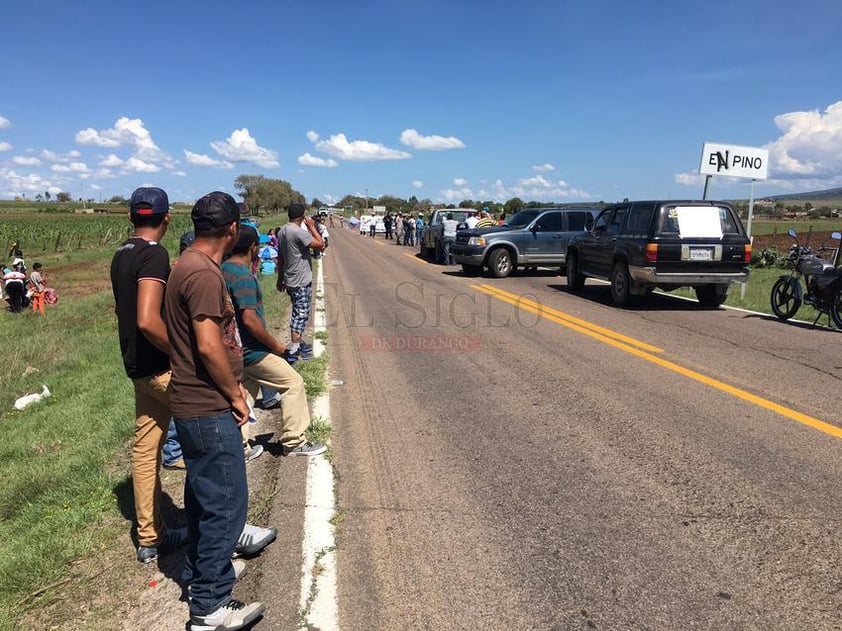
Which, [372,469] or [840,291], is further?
[840,291]

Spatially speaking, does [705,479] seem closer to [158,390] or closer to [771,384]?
[771,384]

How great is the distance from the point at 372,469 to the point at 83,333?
10376 millimetres

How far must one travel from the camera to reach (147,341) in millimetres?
3135

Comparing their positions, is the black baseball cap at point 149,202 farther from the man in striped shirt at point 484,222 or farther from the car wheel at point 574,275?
the man in striped shirt at point 484,222

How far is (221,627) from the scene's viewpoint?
265 centimetres

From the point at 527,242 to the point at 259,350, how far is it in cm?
1440

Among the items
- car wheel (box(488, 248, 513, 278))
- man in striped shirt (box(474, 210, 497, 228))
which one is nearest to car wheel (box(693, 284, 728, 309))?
car wheel (box(488, 248, 513, 278))

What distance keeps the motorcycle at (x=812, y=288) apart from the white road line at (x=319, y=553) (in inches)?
347

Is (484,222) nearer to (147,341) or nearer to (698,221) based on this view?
(698,221)

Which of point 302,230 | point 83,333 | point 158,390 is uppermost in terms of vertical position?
point 302,230

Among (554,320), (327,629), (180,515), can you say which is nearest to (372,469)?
(180,515)

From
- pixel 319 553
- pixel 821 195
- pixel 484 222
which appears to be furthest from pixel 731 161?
pixel 821 195

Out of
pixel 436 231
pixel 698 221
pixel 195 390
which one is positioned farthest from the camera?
pixel 436 231

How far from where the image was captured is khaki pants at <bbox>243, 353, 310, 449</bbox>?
14.9ft
